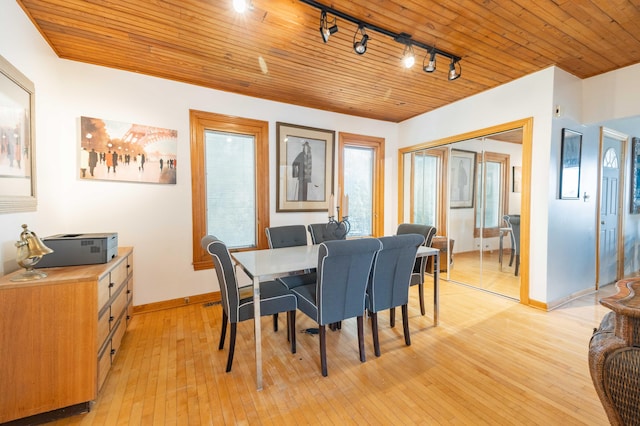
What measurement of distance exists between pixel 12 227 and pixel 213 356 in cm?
163

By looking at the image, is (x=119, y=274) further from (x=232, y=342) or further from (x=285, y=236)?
(x=285, y=236)

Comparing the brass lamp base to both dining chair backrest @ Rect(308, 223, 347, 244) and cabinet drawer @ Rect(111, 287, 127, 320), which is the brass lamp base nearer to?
cabinet drawer @ Rect(111, 287, 127, 320)

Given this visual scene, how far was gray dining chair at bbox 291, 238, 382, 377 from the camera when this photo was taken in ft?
6.12

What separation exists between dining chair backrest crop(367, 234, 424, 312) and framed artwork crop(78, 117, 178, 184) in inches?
99.5

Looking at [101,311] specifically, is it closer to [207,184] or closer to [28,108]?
[28,108]

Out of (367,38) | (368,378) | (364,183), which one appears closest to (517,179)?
(364,183)

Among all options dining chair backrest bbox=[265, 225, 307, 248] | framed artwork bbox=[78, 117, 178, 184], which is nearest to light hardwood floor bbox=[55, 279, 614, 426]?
dining chair backrest bbox=[265, 225, 307, 248]

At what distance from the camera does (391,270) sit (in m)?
2.22

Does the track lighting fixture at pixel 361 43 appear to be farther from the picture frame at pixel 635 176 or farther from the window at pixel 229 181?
the picture frame at pixel 635 176

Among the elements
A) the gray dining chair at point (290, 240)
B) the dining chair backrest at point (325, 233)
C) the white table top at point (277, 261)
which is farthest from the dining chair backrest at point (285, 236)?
the white table top at point (277, 261)

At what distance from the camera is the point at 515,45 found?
8.37ft

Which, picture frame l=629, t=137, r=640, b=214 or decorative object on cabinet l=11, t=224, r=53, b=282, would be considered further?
picture frame l=629, t=137, r=640, b=214

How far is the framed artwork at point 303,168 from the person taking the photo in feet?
12.7

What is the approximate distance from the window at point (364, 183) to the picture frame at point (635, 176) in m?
3.63
